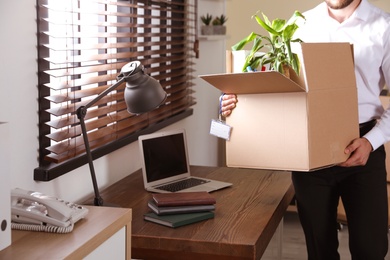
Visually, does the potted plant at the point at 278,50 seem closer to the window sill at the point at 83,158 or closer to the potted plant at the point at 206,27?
the window sill at the point at 83,158

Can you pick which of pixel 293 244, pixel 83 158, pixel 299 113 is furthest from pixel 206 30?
pixel 299 113

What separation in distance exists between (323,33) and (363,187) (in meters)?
0.62

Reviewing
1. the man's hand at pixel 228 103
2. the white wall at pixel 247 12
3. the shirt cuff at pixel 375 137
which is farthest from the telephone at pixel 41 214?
the white wall at pixel 247 12

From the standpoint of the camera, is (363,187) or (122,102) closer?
(363,187)

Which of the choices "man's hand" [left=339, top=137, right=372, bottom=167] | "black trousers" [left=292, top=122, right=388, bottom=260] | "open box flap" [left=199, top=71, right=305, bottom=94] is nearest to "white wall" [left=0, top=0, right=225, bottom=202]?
"open box flap" [left=199, top=71, right=305, bottom=94]

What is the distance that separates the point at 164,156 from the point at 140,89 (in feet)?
2.60

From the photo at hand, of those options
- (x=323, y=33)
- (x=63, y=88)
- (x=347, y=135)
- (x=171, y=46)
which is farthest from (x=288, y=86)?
(x=171, y=46)

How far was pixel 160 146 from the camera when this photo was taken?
2.89 m

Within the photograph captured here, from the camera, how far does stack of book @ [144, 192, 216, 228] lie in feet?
7.50

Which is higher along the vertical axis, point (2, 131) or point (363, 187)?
point (2, 131)

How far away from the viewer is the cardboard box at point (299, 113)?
2.30 m

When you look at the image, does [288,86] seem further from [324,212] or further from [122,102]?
[122,102]

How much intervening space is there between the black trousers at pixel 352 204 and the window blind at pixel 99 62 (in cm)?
82

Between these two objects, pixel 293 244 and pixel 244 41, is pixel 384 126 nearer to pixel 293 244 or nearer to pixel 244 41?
pixel 244 41
